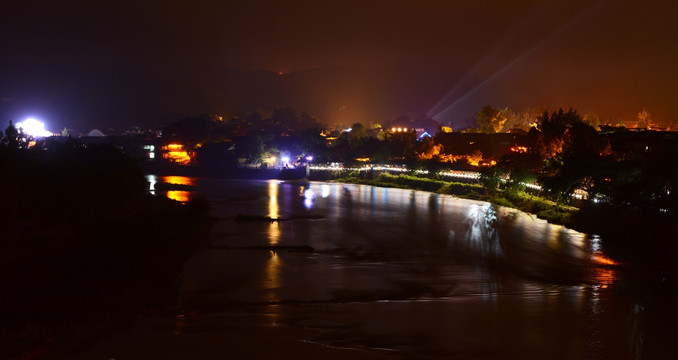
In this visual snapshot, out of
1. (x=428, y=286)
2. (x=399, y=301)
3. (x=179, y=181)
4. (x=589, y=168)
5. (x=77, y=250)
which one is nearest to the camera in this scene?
(x=399, y=301)

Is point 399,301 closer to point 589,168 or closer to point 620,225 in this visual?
A: point 620,225

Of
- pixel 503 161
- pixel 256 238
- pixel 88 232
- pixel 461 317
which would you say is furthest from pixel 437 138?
pixel 461 317

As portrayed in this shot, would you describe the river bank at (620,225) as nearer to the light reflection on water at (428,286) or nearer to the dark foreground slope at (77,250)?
the light reflection on water at (428,286)

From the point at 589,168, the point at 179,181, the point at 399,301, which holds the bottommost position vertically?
the point at 399,301

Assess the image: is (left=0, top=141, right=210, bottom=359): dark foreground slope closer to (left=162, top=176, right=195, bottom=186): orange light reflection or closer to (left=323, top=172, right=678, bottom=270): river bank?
(left=323, top=172, right=678, bottom=270): river bank

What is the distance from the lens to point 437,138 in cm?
6419

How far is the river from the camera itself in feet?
34.3

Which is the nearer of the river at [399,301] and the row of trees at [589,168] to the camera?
the river at [399,301]

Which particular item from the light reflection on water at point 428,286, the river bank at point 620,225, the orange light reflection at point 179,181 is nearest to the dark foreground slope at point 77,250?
the light reflection on water at point 428,286

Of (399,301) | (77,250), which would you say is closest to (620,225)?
(399,301)

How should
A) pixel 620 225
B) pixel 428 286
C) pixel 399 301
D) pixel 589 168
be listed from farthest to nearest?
pixel 589 168
pixel 620 225
pixel 428 286
pixel 399 301

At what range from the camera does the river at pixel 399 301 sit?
10.5 meters

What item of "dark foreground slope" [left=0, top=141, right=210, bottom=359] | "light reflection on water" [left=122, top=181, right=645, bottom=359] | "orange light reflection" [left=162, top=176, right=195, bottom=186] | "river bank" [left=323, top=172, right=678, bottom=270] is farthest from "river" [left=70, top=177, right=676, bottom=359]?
"orange light reflection" [left=162, top=176, right=195, bottom=186]

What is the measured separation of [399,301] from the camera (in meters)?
13.5
